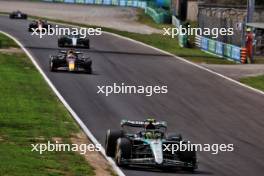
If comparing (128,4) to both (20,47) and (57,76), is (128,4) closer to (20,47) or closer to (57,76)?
(20,47)

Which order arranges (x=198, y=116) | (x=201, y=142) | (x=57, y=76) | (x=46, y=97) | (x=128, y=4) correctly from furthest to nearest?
1. (x=128, y=4)
2. (x=57, y=76)
3. (x=46, y=97)
4. (x=198, y=116)
5. (x=201, y=142)

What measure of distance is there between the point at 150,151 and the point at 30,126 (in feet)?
20.3

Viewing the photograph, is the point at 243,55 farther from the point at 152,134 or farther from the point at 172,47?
the point at 152,134

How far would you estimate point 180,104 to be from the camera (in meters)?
33.4

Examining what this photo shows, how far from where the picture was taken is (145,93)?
3622 centimetres

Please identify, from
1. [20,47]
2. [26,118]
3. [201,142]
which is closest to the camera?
[201,142]

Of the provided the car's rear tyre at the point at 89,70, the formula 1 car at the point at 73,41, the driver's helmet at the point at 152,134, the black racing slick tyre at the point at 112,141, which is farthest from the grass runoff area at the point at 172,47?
the driver's helmet at the point at 152,134

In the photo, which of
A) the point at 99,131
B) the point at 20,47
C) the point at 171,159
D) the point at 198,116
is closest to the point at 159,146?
the point at 171,159

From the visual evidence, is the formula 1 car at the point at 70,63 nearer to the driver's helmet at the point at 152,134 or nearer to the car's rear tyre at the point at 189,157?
the driver's helmet at the point at 152,134

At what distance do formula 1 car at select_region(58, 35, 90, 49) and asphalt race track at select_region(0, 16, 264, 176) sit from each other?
1.41 meters

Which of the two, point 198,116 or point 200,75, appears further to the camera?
point 200,75

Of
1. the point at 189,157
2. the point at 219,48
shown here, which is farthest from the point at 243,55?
the point at 189,157

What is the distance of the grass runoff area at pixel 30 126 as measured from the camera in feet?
61.7

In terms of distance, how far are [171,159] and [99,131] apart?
6.24 metres
